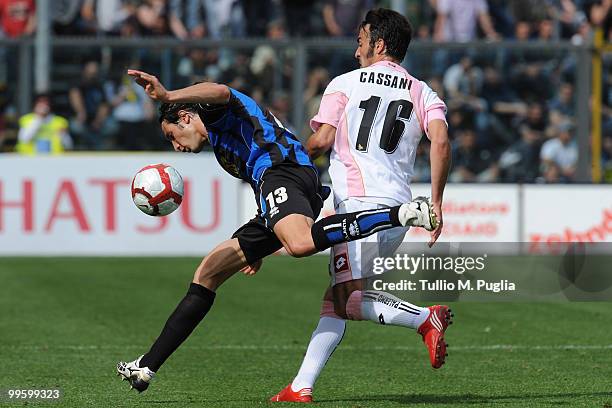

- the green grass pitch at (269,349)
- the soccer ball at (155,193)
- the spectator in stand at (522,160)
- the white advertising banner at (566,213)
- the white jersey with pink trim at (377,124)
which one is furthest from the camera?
the spectator in stand at (522,160)

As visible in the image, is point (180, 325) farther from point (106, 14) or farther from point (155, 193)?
point (106, 14)

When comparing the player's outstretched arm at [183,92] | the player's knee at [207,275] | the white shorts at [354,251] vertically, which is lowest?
the player's knee at [207,275]

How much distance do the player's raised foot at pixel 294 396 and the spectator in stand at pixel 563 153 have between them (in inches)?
516

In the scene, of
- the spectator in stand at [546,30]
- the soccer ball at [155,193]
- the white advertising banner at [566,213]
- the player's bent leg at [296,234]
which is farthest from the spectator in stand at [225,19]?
the player's bent leg at [296,234]

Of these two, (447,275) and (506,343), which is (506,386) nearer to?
(447,275)

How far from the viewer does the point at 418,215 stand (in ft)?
23.1

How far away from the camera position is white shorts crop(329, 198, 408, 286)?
7.67 m

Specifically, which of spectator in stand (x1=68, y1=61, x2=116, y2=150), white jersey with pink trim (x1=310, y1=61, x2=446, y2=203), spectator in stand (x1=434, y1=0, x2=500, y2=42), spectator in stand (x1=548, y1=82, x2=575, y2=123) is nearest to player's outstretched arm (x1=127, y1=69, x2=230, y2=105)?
white jersey with pink trim (x1=310, y1=61, x2=446, y2=203)

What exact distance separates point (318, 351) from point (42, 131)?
13.0 meters

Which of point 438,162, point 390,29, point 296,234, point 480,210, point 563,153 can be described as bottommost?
point 480,210

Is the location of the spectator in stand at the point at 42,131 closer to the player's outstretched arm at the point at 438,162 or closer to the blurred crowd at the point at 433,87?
the blurred crowd at the point at 433,87

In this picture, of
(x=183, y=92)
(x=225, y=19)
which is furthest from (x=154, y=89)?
(x=225, y=19)

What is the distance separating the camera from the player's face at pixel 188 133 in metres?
7.93

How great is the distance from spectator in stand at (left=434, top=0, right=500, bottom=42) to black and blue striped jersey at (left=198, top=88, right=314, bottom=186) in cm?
1547
